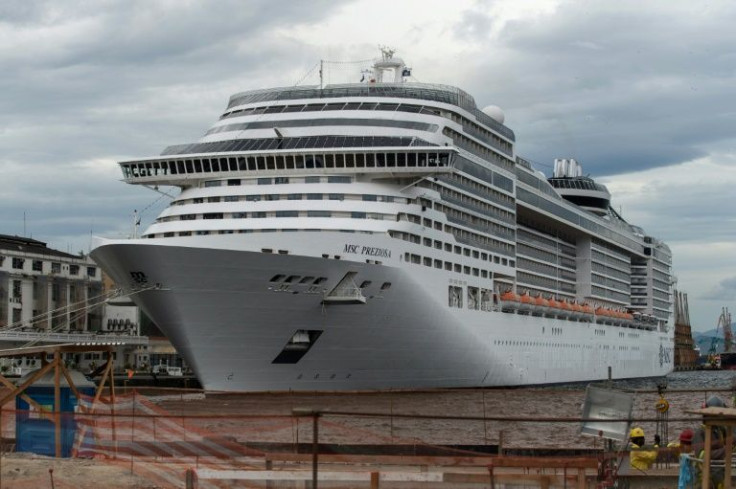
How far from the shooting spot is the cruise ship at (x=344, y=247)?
4234cm

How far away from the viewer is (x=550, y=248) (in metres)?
76.9

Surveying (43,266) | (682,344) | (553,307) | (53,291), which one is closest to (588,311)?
(553,307)

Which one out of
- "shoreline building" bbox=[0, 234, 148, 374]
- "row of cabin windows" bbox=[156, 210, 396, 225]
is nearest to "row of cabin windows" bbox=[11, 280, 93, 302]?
"shoreline building" bbox=[0, 234, 148, 374]

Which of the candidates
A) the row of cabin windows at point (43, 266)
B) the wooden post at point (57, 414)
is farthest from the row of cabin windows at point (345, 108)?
the row of cabin windows at point (43, 266)

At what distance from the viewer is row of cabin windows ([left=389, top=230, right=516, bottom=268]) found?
48.5 meters

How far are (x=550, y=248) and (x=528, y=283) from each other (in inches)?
344

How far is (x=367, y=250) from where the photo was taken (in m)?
45.2

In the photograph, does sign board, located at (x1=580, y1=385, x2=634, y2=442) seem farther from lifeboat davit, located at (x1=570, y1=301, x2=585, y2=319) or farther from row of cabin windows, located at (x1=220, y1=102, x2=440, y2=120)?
lifeboat davit, located at (x1=570, y1=301, x2=585, y2=319)

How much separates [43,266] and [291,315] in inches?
2174

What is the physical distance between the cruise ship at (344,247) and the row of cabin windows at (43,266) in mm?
39067

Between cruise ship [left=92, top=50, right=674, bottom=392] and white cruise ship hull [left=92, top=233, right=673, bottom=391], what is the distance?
0.07 metres

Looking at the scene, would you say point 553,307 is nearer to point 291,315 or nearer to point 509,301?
point 509,301

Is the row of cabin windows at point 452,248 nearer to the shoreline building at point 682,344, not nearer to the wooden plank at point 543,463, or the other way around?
the wooden plank at point 543,463

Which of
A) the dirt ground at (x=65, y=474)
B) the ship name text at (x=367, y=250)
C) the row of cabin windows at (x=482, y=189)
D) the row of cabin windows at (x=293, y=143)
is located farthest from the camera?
the row of cabin windows at (x=482, y=189)
